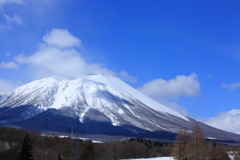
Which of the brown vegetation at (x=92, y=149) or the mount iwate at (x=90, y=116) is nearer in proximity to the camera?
the brown vegetation at (x=92, y=149)

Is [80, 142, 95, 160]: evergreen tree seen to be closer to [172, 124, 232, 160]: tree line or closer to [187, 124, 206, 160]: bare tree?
[172, 124, 232, 160]: tree line

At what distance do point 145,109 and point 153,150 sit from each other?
4570 inches

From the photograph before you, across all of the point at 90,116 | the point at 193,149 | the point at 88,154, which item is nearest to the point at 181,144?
the point at 193,149

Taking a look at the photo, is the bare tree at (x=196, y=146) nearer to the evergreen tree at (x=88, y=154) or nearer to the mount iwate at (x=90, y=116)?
the evergreen tree at (x=88, y=154)

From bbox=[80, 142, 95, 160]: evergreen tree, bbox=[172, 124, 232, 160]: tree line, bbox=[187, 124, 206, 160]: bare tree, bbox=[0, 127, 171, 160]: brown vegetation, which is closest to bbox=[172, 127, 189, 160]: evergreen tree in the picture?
bbox=[172, 124, 232, 160]: tree line

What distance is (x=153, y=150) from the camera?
71.8 metres

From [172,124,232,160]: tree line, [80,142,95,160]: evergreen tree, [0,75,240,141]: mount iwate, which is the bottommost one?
[80,142,95,160]: evergreen tree

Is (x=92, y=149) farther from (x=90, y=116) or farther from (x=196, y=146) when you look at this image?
(x=90, y=116)

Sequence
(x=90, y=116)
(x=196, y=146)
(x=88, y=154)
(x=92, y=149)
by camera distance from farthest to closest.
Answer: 1. (x=90, y=116)
2. (x=92, y=149)
3. (x=88, y=154)
4. (x=196, y=146)

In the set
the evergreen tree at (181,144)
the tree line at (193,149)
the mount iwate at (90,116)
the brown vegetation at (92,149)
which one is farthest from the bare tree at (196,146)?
the mount iwate at (90,116)

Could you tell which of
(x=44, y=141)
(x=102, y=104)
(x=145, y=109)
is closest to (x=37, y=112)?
(x=102, y=104)

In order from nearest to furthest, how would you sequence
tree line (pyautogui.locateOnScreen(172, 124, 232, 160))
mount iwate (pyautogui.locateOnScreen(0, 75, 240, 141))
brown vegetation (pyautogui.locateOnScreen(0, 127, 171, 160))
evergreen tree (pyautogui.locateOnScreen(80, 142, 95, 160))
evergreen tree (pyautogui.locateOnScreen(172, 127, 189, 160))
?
1. tree line (pyautogui.locateOnScreen(172, 124, 232, 160))
2. evergreen tree (pyautogui.locateOnScreen(172, 127, 189, 160))
3. evergreen tree (pyautogui.locateOnScreen(80, 142, 95, 160))
4. brown vegetation (pyautogui.locateOnScreen(0, 127, 171, 160))
5. mount iwate (pyautogui.locateOnScreen(0, 75, 240, 141))

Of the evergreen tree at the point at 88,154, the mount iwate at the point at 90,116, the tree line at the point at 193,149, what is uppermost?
the mount iwate at the point at 90,116

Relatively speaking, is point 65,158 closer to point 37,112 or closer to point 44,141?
point 44,141
